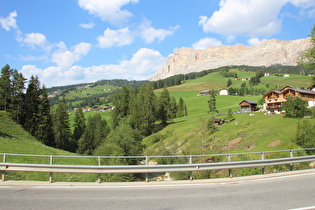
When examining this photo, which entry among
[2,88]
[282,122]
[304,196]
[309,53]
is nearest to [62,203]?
[304,196]

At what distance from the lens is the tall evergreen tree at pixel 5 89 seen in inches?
2172

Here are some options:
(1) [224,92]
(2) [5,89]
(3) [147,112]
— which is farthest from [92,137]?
(1) [224,92]

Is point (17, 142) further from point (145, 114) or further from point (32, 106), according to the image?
point (145, 114)

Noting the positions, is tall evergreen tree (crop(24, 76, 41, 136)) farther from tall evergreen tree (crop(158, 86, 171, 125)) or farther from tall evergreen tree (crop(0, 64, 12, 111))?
tall evergreen tree (crop(158, 86, 171, 125))

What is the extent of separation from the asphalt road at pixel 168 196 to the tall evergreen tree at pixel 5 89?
5495 centimetres

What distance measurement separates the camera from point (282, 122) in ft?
164

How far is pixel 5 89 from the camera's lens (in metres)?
55.9

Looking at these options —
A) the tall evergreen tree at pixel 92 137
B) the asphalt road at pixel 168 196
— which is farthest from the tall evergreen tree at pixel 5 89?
the asphalt road at pixel 168 196

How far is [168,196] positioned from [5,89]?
60480 millimetres

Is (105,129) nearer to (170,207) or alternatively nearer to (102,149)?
(102,149)

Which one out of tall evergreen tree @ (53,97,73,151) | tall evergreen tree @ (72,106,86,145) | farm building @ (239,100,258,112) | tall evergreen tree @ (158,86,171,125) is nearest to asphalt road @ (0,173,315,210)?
tall evergreen tree @ (53,97,73,151)

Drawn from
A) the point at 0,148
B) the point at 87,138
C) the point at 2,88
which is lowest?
the point at 87,138

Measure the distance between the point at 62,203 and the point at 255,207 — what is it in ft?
21.6

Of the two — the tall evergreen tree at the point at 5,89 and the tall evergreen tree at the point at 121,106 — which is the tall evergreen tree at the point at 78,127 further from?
the tall evergreen tree at the point at 5,89
